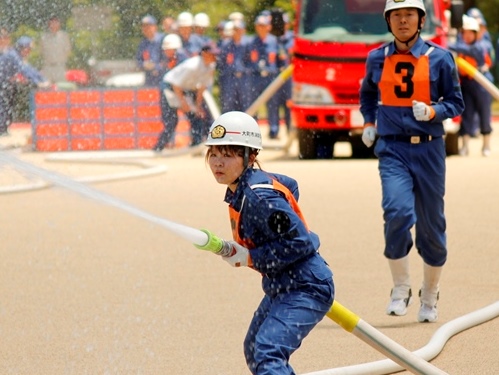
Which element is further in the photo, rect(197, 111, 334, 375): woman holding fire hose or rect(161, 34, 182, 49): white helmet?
rect(161, 34, 182, 49): white helmet

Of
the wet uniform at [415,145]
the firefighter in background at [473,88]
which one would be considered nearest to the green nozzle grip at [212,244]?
the wet uniform at [415,145]

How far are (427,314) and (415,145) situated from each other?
0.96m

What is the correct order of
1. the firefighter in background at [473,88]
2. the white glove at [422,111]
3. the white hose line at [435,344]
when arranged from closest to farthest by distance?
the white hose line at [435,344] < the white glove at [422,111] < the firefighter in background at [473,88]

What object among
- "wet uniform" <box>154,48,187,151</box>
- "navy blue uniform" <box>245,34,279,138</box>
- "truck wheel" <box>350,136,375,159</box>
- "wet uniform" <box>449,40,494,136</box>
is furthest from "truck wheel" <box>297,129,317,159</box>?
"navy blue uniform" <box>245,34,279,138</box>

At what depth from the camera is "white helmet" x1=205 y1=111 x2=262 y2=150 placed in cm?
534

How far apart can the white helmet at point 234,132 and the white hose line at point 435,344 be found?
1229 millimetres

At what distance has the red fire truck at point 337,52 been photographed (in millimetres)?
17828

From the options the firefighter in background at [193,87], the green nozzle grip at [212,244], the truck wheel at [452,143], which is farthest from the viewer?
the firefighter in background at [193,87]

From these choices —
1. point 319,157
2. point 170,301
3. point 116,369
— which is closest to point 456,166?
point 319,157

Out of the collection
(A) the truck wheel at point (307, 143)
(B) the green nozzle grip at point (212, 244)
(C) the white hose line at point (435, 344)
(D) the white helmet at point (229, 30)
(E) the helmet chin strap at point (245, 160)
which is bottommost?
(A) the truck wheel at point (307, 143)

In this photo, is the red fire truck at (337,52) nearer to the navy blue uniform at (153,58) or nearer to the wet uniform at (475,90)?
the wet uniform at (475,90)

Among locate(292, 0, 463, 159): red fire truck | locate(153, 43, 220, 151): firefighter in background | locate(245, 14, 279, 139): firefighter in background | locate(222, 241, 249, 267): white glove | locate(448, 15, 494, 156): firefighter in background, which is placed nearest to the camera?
locate(222, 241, 249, 267): white glove

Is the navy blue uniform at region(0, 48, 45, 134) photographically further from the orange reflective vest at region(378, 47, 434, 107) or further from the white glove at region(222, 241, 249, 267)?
the white glove at region(222, 241, 249, 267)

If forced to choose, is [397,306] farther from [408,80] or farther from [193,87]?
[193,87]
